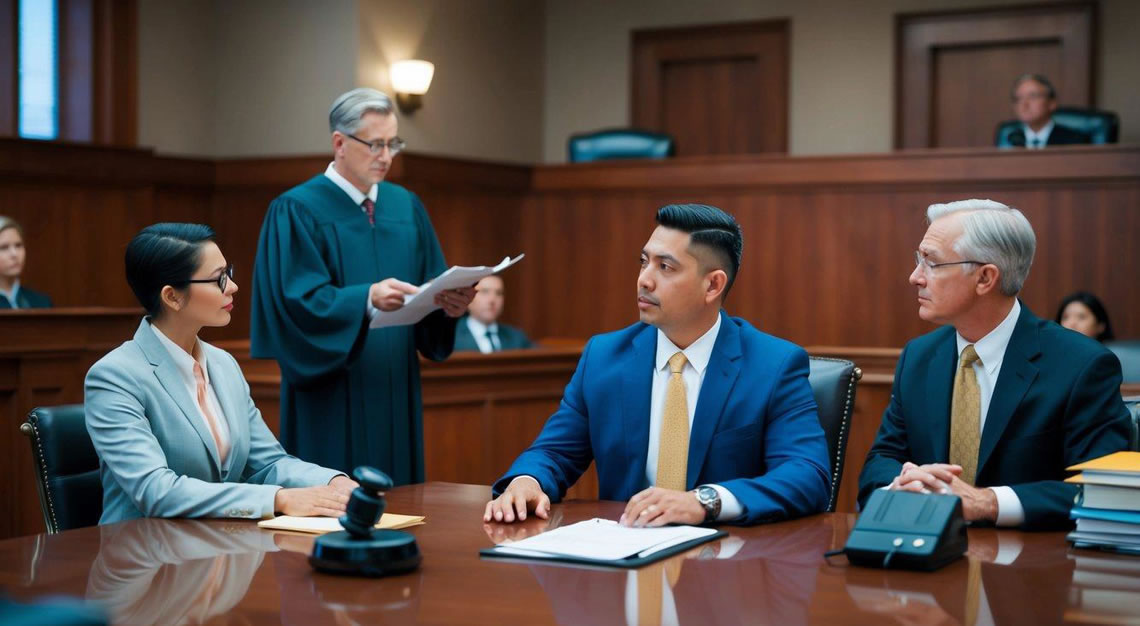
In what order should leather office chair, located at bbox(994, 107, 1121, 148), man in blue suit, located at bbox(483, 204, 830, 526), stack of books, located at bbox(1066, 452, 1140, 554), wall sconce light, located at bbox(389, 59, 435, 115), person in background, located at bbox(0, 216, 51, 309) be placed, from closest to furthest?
stack of books, located at bbox(1066, 452, 1140, 554) → man in blue suit, located at bbox(483, 204, 830, 526) → person in background, located at bbox(0, 216, 51, 309) → leather office chair, located at bbox(994, 107, 1121, 148) → wall sconce light, located at bbox(389, 59, 435, 115)

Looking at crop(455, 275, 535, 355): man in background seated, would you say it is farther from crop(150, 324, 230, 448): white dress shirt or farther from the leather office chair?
crop(150, 324, 230, 448): white dress shirt

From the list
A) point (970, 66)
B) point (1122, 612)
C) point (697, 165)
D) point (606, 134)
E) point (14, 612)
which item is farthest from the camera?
point (970, 66)

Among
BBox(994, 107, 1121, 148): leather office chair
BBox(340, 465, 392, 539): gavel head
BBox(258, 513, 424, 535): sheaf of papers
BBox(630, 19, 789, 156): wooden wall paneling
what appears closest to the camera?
BBox(340, 465, 392, 539): gavel head

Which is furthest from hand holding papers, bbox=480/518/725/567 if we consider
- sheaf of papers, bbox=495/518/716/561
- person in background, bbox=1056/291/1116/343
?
person in background, bbox=1056/291/1116/343

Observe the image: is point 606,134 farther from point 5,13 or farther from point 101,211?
point 5,13

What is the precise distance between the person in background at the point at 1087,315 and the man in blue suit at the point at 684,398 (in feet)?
13.3

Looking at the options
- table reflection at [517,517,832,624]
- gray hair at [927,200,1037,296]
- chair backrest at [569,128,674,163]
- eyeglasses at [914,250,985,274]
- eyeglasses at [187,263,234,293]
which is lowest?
table reflection at [517,517,832,624]

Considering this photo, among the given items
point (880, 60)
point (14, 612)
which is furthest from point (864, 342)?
point (14, 612)

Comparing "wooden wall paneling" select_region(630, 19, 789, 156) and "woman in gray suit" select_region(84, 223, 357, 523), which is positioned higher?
"wooden wall paneling" select_region(630, 19, 789, 156)

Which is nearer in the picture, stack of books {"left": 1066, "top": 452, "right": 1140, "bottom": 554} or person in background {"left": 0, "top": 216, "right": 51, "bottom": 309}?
stack of books {"left": 1066, "top": 452, "right": 1140, "bottom": 554}

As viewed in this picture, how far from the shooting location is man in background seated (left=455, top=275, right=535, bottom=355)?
7.21 m

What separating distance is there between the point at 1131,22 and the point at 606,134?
11.5 ft

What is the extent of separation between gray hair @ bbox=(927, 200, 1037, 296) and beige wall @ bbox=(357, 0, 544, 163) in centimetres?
590

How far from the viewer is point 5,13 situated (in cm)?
742
